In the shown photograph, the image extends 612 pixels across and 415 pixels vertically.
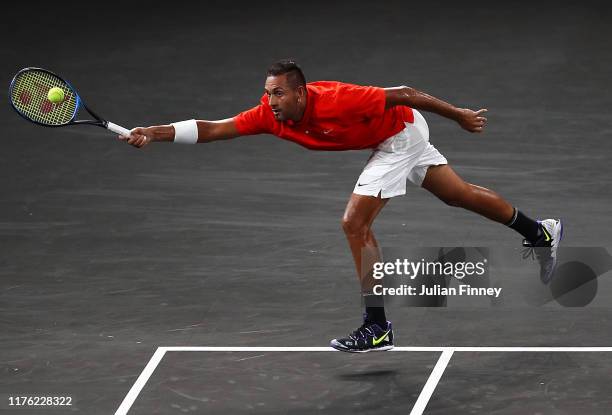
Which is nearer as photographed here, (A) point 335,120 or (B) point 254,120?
(A) point 335,120

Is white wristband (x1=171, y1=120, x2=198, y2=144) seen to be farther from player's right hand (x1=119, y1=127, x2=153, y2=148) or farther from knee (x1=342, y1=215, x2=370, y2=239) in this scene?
knee (x1=342, y1=215, x2=370, y2=239)

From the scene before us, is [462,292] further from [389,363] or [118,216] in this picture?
[118,216]

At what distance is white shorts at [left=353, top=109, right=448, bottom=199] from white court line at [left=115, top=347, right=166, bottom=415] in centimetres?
157

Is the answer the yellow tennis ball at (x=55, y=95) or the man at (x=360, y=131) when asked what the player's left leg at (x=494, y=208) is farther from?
the yellow tennis ball at (x=55, y=95)

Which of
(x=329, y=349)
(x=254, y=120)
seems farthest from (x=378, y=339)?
(x=254, y=120)

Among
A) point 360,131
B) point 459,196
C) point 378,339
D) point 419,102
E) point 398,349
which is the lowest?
point 398,349

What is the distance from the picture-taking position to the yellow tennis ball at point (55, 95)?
827cm

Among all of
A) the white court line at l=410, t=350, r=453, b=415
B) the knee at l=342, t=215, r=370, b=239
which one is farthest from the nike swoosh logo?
the knee at l=342, t=215, r=370, b=239

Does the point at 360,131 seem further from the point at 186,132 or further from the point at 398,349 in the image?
the point at 398,349

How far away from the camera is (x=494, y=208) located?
912 centimetres

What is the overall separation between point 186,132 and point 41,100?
35.9 inches

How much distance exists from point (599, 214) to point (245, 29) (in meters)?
6.78

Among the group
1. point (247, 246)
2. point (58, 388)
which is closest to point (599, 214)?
point (247, 246)

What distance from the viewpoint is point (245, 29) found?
16.6m
